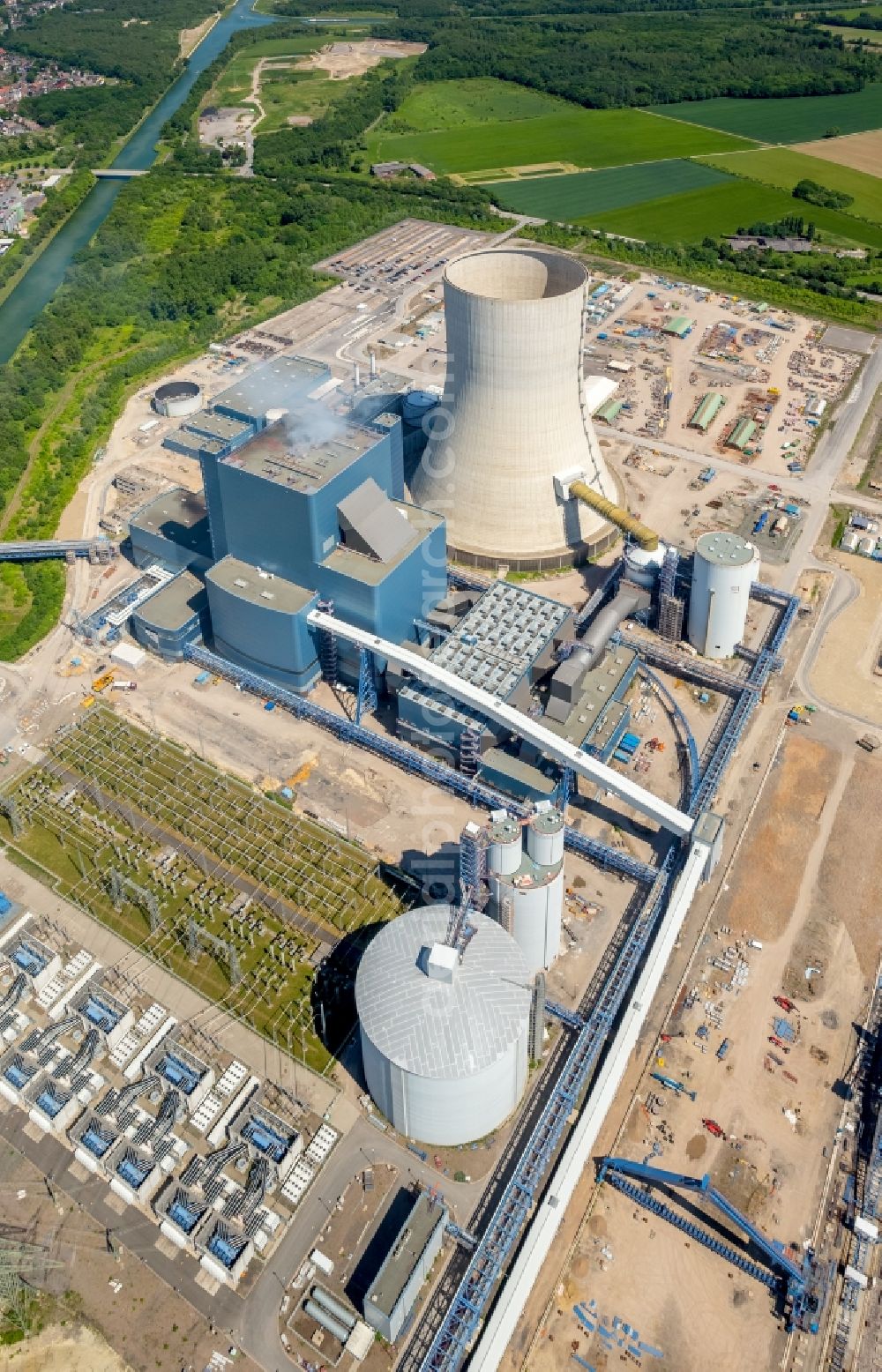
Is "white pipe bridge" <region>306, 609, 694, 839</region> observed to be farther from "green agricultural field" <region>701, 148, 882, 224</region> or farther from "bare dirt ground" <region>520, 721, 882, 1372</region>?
"green agricultural field" <region>701, 148, 882, 224</region>

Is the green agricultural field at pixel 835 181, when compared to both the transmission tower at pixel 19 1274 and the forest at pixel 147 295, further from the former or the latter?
the transmission tower at pixel 19 1274

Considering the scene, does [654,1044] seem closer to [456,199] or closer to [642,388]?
[642,388]

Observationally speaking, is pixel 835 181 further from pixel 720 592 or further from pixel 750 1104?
pixel 750 1104

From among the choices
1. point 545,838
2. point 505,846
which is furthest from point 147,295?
point 505,846

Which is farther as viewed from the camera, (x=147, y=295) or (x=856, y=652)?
(x=147, y=295)

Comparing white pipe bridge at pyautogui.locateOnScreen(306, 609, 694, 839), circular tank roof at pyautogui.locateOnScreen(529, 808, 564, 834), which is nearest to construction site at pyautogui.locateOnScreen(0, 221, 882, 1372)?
circular tank roof at pyautogui.locateOnScreen(529, 808, 564, 834)

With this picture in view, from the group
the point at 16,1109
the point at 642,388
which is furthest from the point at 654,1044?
the point at 642,388

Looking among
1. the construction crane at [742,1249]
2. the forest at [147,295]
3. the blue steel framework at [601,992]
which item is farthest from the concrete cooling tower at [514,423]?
the construction crane at [742,1249]
